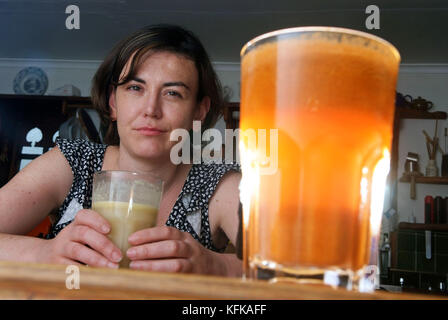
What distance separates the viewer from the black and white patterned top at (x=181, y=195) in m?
1.33

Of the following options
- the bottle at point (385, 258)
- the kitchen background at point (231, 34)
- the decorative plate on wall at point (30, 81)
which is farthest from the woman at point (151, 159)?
the decorative plate on wall at point (30, 81)

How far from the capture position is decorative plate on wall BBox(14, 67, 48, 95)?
Answer: 17.5 feet

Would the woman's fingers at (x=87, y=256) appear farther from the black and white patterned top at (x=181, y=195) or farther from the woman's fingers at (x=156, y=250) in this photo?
the black and white patterned top at (x=181, y=195)

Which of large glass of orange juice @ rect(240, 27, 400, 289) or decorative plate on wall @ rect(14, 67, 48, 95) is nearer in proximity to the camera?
large glass of orange juice @ rect(240, 27, 400, 289)

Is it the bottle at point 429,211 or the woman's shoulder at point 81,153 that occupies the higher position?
the woman's shoulder at point 81,153

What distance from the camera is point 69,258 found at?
675 mm

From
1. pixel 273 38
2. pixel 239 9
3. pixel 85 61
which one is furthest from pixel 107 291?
pixel 85 61

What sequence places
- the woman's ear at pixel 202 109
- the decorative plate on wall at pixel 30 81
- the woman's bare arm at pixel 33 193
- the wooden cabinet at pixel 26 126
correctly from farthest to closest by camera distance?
the decorative plate on wall at pixel 30 81
the wooden cabinet at pixel 26 126
the woman's ear at pixel 202 109
the woman's bare arm at pixel 33 193

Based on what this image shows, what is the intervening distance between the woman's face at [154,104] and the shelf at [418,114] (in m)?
3.97

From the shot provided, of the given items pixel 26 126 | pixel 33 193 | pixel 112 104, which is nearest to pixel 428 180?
pixel 112 104

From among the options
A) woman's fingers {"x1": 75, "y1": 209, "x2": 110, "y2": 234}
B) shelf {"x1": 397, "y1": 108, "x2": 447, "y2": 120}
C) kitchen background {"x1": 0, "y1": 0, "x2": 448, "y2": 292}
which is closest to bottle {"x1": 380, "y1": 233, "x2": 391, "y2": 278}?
kitchen background {"x1": 0, "y1": 0, "x2": 448, "y2": 292}

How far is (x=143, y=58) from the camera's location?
1316 millimetres

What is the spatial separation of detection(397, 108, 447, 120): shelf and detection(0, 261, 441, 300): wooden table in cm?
484

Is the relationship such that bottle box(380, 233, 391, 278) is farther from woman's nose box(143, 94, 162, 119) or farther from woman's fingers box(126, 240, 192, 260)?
woman's fingers box(126, 240, 192, 260)
